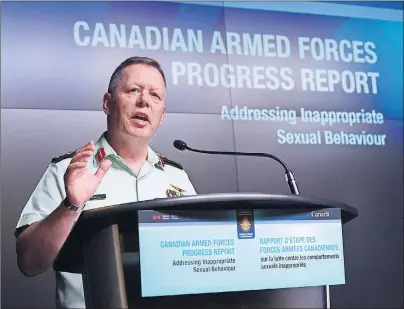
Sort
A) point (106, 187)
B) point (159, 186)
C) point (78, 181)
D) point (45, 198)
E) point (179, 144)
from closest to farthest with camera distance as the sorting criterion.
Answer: point (78, 181)
point (45, 198)
point (106, 187)
point (159, 186)
point (179, 144)

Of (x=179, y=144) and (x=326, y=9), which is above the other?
(x=326, y=9)

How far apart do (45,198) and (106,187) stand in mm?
251

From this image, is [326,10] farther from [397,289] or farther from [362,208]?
[397,289]

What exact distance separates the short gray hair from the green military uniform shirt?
0.22m

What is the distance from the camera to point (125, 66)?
113 inches

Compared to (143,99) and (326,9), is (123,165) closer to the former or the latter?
(143,99)

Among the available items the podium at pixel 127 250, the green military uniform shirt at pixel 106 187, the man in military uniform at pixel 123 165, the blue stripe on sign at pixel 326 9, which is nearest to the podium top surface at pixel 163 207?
the podium at pixel 127 250

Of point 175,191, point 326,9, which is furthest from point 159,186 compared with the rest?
point 326,9

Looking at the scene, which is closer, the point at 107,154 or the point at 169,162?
the point at 107,154

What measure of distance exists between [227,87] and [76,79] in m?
0.71

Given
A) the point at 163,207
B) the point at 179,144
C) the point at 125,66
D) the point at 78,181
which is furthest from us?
the point at 125,66

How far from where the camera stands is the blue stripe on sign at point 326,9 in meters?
3.21

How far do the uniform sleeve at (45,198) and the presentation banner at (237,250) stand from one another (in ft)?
2.49

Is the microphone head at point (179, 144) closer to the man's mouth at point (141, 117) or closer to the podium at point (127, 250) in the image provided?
the man's mouth at point (141, 117)
